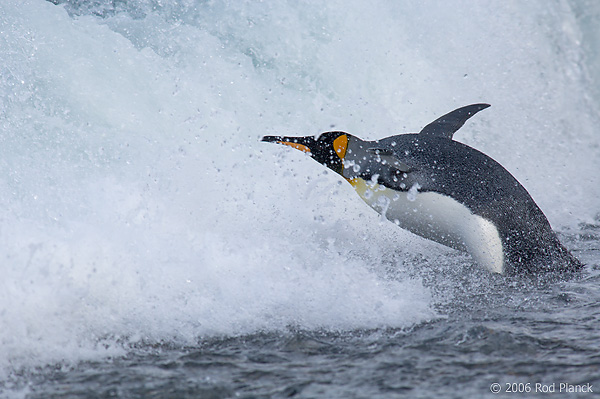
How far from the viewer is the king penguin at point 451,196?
3104mm

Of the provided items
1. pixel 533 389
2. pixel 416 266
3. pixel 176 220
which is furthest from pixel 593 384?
pixel 176 220

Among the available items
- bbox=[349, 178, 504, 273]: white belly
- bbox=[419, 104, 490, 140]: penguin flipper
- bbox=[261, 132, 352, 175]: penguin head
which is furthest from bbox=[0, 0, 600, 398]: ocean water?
bbox=[419, 104, 490, 140]: penguin flipper

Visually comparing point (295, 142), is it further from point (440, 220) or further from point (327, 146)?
point (440, 220)

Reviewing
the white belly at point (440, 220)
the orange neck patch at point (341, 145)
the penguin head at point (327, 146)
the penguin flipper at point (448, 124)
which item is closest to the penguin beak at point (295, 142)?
the penguin head at point (327, 146)

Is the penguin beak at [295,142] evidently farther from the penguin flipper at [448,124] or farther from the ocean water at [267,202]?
the penguin flipper at [448,124]

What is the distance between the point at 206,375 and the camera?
175 cm

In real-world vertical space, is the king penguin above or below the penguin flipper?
below

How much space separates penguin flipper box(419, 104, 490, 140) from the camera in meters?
3.60

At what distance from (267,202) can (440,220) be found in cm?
102

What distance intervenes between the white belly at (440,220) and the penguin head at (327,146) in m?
0.16

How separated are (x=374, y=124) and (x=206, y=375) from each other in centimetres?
365

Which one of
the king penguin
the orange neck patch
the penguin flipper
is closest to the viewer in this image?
the king penguin

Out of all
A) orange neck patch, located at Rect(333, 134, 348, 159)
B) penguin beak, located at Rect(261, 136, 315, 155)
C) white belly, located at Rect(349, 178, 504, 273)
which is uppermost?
penguin beak, located at Rect(261, 136, 315, 155)

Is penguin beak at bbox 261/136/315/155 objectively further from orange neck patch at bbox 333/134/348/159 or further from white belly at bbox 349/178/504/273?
white belly at bbox 349/178/504/273
